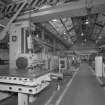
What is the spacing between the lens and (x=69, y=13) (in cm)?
317

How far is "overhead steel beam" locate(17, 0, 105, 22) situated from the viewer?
9.39ft

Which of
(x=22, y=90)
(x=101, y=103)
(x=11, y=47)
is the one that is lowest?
(x=101, y=103)

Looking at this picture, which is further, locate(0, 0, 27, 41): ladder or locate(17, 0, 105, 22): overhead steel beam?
locate(0, 0, 27, 41): ladder

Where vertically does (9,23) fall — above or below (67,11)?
below

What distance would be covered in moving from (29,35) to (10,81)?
4.41ft

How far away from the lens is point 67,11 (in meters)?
3.12

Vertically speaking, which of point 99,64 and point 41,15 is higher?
point 41,15

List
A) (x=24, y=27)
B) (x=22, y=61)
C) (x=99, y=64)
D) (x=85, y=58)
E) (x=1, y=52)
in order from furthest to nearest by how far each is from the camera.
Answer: (x=85, y=58) → (x=99, y=64) → (x=1, y=52) → (x=24, y=27) → (x=22, y=61)

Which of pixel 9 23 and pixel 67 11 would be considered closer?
pixel 67 11

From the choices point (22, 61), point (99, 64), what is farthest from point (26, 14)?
point (99, 64)

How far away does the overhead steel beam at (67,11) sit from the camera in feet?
9.39

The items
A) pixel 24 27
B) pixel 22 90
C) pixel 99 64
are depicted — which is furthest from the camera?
pixel 99 64

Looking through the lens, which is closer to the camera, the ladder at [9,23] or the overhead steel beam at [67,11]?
the overhead steel beam at [67,11]

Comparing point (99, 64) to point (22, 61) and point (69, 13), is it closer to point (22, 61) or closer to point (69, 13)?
point (69, 13)
